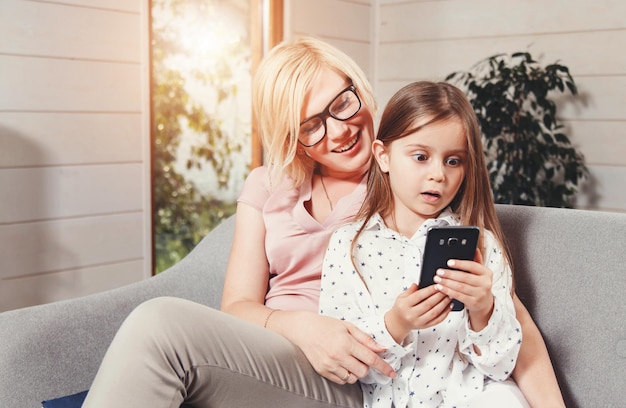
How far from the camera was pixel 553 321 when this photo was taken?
4.63 ft

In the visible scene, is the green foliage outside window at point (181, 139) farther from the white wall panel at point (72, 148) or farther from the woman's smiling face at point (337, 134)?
the woman's smiling face at point (337, 134)

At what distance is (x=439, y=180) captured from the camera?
50.3 inches

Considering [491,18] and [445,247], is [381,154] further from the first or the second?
[491,18]

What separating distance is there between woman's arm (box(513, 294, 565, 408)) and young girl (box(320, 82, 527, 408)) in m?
0.03

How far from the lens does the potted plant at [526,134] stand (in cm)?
314

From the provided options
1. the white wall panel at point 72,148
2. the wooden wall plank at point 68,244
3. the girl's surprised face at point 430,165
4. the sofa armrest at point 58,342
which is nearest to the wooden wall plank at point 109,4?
the white wall panel at point 72,148

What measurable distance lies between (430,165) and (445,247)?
0.70ft

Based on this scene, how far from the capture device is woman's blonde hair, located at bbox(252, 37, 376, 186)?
5.00 feet

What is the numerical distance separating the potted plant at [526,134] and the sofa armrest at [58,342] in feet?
6.07

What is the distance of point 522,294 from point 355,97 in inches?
20.0

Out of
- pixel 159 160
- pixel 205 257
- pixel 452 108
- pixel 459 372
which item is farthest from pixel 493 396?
pixel 159 160

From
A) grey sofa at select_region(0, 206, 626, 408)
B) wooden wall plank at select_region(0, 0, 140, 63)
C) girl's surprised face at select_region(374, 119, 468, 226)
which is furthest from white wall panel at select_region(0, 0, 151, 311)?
girl's surprised face at select_region(374, 119, 468, 226)

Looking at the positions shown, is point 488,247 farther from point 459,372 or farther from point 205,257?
point 205,257

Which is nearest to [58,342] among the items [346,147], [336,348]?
[336,348]
